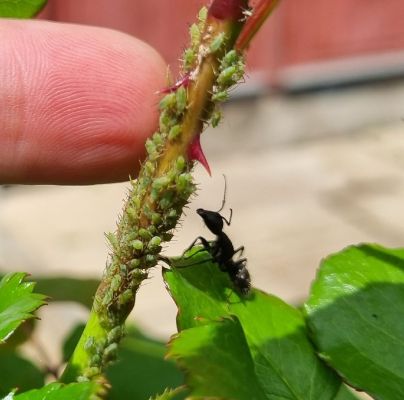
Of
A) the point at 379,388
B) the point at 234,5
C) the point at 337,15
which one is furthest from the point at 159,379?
the point at 337,15

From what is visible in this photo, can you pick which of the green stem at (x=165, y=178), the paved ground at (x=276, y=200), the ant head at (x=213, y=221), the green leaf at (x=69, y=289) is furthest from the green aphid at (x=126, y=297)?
the paved ground at (x=276, y=200)

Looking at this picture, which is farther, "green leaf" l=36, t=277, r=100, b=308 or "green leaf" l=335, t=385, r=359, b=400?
"green leaf" l=36, t=277, r=100, b=308

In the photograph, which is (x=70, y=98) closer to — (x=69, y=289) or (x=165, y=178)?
(x=69, y=289)

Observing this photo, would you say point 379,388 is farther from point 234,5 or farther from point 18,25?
point 18,25

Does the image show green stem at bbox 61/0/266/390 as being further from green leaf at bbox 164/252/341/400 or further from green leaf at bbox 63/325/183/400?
green leaf at bbox 63/325/183/400

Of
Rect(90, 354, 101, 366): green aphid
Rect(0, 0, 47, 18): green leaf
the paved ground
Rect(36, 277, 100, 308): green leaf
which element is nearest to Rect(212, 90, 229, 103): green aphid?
Rect(90, 354, 101, 366): green aphid

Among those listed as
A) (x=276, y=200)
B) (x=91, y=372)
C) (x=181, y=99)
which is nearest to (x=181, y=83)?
(x=181, y=99)
